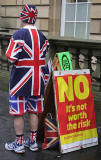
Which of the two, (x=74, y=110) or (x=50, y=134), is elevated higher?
(x=74, y=110)

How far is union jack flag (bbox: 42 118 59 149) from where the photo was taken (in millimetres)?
4511

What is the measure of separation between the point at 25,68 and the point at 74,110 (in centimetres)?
101

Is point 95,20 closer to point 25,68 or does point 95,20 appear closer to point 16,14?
point 16,14

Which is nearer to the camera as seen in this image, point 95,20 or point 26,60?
point 26,60

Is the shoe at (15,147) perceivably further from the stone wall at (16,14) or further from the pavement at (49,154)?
the stone wall at (16,14)

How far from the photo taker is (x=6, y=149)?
4.51 m

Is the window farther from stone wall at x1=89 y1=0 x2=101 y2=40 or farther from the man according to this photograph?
the man

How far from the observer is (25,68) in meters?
4.15

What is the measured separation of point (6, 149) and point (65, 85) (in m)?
1.22

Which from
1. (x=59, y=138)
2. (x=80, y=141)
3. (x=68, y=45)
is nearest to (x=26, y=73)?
(x=59, y=138)

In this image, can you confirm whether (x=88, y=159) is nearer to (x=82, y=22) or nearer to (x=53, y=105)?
(x=53, y=105)

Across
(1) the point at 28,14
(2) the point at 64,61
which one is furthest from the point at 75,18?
(1) the point at 28,14

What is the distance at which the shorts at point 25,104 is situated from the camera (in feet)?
13.9

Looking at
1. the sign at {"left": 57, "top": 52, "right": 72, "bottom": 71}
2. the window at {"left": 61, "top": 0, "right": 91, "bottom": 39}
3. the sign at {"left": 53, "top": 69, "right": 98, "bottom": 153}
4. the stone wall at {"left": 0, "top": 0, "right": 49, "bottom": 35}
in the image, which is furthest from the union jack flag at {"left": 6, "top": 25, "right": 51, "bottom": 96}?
the stone wall at {"left": 0, "top": 0, "right": 49, "bottom": 35}
